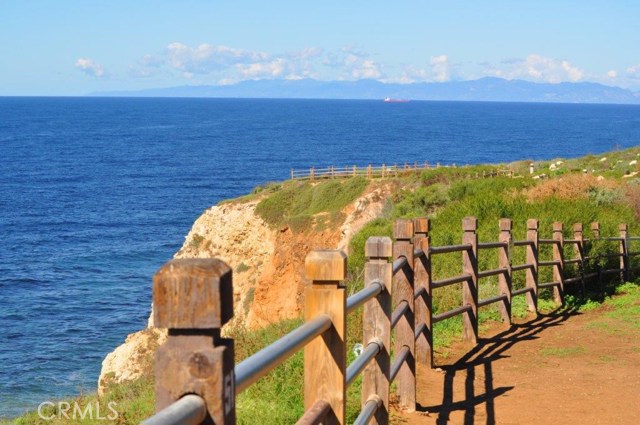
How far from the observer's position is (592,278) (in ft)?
56.9

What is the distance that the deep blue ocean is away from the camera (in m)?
33.7

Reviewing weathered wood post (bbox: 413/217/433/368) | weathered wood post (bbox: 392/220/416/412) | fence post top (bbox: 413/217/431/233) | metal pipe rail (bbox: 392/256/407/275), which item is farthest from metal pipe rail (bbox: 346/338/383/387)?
fence post top (bbox: 413/217/431/233)

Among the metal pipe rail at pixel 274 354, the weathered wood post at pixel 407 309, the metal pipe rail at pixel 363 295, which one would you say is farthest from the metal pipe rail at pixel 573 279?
the metal pipe rail at pixel 274 354

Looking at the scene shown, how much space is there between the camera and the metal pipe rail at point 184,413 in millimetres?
2047

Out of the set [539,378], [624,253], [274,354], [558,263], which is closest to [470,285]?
[539,378]

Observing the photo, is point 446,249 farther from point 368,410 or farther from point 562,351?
point 368,410

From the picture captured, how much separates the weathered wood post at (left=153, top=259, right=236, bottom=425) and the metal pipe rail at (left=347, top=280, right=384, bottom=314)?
81.3 inches

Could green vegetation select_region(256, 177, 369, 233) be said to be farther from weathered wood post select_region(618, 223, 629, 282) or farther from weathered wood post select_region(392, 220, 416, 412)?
weathered wood post select_region(392, 220, 416, 412)

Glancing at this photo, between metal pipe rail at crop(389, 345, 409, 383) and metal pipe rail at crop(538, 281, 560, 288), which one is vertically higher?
metal pipe rail at crop(389, 345, 409, 383)

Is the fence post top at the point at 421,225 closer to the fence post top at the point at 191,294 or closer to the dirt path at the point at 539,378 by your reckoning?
the dirt path at the point at 539,378

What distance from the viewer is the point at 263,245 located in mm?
43500

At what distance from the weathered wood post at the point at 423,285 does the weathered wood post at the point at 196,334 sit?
21.8 feet

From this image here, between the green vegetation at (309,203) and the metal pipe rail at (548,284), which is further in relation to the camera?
the green vegetation at (309,203)

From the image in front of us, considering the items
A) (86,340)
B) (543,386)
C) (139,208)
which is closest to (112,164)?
(139,208)
